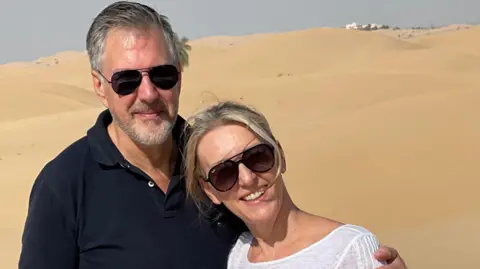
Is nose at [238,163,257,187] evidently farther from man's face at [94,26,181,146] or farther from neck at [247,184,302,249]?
man's face at [94,26,181,146]

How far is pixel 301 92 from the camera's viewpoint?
20.5m

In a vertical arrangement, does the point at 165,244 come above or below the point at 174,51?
below

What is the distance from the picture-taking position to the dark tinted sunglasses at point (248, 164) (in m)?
2.54

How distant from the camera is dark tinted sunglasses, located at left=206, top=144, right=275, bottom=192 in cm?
254

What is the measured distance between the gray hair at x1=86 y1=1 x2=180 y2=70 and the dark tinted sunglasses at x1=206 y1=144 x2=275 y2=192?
0.59 m

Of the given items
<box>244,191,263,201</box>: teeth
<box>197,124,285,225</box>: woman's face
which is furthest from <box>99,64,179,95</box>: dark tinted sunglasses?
<box>244,191,263,201</box>: teeth

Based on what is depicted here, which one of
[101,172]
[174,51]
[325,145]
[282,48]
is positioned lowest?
[282,48]

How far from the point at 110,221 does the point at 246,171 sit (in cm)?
62

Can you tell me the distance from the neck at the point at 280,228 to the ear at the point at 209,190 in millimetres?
222

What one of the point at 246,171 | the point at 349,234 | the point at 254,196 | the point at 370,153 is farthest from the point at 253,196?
the point at 370,153

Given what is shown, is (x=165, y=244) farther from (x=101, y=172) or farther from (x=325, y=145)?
(x=325, y=145)

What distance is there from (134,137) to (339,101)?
16.6 m

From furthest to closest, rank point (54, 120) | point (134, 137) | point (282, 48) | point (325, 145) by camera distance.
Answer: point (282, 48) → point (54, 120) → point (325, 145) → point (134, 137)

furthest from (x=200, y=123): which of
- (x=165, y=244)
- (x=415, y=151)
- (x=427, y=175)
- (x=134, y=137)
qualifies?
(x=415, y=151)
